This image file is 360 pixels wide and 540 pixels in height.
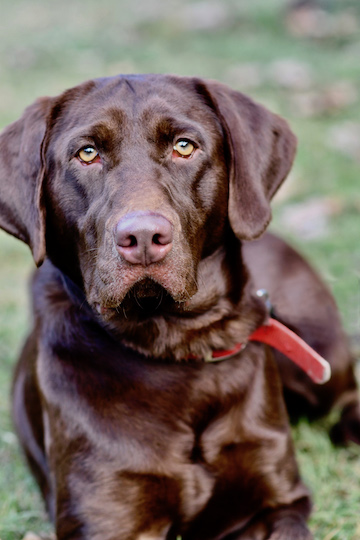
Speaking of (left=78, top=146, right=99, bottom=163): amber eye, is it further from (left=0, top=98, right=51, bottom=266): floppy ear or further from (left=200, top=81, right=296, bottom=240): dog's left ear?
(left=200, top=81, right=296, bottom=240): dog's left ear

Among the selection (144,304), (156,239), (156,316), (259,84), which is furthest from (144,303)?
(259,84)

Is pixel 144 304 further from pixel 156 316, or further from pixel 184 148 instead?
pixel 184 148

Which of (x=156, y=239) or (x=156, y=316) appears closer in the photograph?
(x=156, y=239)

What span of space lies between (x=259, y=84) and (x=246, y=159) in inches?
270

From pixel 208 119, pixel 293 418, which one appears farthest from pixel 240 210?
pixel 293 418

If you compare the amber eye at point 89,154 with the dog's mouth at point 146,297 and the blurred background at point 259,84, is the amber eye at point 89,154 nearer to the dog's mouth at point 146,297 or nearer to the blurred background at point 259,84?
the dog's mouth at point 146,297

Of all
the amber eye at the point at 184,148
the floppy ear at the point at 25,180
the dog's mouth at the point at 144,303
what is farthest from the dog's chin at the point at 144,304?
the amber eye at the point at 184,148

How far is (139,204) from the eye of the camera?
98.2 inches

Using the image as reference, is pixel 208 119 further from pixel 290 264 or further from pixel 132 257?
pixel 290 264

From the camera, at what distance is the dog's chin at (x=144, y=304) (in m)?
2.62

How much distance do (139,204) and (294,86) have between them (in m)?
7.17

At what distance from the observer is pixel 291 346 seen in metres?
3.13

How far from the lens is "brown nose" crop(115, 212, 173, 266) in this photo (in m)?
2.40

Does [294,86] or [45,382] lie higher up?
[45,382]
